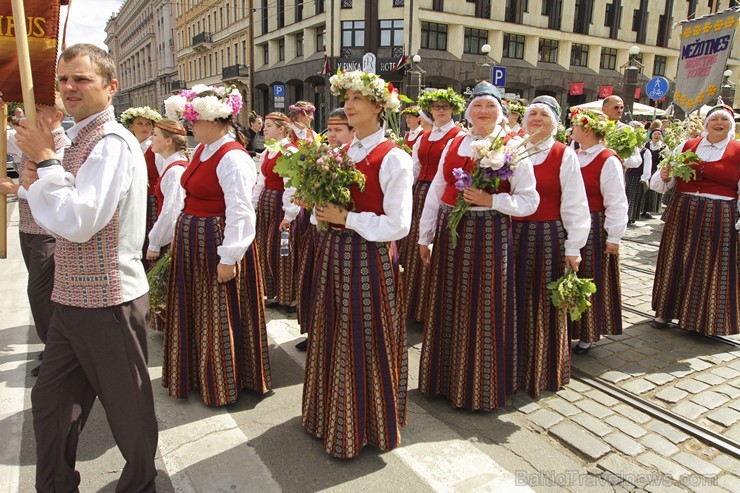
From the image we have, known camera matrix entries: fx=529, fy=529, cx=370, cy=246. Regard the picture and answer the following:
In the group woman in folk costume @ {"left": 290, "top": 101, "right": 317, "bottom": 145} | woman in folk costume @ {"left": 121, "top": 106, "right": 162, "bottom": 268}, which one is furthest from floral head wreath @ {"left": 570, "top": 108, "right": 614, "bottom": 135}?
woman in folk costume @ {"left": 121, "top": 106, "right": 162, "bottom": 268}

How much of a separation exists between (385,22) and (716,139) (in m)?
30.3

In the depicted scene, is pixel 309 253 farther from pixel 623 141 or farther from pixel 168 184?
pixel 623 141

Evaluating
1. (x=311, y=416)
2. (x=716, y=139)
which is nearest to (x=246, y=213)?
(x=311, y=416)

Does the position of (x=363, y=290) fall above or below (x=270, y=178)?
below

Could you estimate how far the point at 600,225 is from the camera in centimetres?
476

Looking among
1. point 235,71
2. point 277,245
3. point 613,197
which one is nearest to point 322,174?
point 613,197

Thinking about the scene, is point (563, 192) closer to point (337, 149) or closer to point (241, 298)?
point (337, 149)

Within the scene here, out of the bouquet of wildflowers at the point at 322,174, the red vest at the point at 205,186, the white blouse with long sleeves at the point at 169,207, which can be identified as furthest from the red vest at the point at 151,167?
the bouquet of wildflowers at the point at 322,174

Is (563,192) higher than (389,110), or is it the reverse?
(389,110)

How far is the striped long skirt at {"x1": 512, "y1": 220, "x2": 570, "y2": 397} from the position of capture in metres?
4.00

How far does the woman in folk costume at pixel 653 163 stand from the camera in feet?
38.8

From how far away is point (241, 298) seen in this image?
3797 mm

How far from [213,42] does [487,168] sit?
5365 cm

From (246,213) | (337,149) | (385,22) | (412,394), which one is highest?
(385,22)
